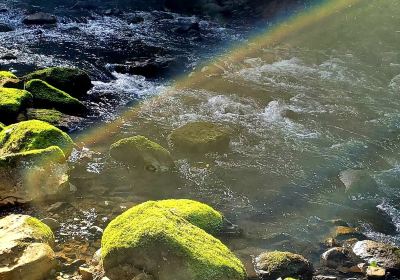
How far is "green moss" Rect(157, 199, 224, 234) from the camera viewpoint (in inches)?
336

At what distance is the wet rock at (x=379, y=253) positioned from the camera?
329 inches

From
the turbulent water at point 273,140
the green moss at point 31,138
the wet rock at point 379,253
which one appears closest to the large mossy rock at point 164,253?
the turbulent water at point 273,140

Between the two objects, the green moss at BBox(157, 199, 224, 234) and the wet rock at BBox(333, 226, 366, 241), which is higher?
the green moss at BBox(157, 199, 224, 234)

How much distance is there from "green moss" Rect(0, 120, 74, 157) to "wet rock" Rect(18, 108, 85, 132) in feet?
7.15

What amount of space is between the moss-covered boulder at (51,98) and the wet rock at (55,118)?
41 centimetres

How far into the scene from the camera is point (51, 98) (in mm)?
14602

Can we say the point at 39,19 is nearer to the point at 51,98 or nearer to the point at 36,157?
the point at 51,98

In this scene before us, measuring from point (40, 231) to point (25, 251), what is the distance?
2.30 ft

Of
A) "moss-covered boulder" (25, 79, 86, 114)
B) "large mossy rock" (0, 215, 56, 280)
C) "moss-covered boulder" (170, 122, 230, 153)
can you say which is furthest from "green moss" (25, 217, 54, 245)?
"moss-covered boulder" (25, 79, 86, 114)

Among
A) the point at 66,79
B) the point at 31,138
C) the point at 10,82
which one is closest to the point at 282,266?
the point at 31,138

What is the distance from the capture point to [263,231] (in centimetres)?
934

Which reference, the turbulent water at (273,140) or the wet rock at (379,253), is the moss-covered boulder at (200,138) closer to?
the turbulent water at (273,140)

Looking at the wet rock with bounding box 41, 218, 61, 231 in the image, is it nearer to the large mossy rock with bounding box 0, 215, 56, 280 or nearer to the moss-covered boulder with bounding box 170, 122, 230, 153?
the large mossy rock with bounding box 0, 215, 56, 280

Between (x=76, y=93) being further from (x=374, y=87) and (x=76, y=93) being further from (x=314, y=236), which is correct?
(x=374, y=87)
